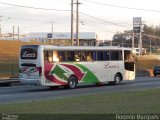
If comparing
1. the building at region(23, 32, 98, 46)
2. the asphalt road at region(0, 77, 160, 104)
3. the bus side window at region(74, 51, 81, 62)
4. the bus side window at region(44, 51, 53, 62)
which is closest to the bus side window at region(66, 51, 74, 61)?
the bus side window at region(74, 51, 81, 62)

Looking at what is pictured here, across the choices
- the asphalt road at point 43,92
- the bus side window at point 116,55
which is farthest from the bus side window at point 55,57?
the bus side window at point 116,55

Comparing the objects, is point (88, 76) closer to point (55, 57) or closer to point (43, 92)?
point (55, 57)

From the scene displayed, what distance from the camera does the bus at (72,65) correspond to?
29.4m

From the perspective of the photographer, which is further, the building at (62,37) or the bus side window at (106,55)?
the building at (62,37)

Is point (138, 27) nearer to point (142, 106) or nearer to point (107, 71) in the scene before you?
point (107, 71)

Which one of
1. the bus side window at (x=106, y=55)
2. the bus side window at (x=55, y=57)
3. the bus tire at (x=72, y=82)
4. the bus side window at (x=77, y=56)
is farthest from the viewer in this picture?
the bus side window at (x=106, y=55)

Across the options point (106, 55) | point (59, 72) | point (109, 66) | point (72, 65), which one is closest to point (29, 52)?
point (59, 72)

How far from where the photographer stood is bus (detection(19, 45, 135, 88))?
29.4 metres

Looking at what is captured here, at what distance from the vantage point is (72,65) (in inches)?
1235

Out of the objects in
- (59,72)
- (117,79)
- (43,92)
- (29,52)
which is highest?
(29,52)

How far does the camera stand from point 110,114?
42.1 ft

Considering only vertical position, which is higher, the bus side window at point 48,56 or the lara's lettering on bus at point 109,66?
the bus side window at point 48,56

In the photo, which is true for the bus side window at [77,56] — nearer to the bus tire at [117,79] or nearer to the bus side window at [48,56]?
the bus side window at [48,56]

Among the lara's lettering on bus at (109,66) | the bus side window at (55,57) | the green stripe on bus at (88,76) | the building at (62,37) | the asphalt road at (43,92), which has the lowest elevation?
the asphalt road at (43,92)
